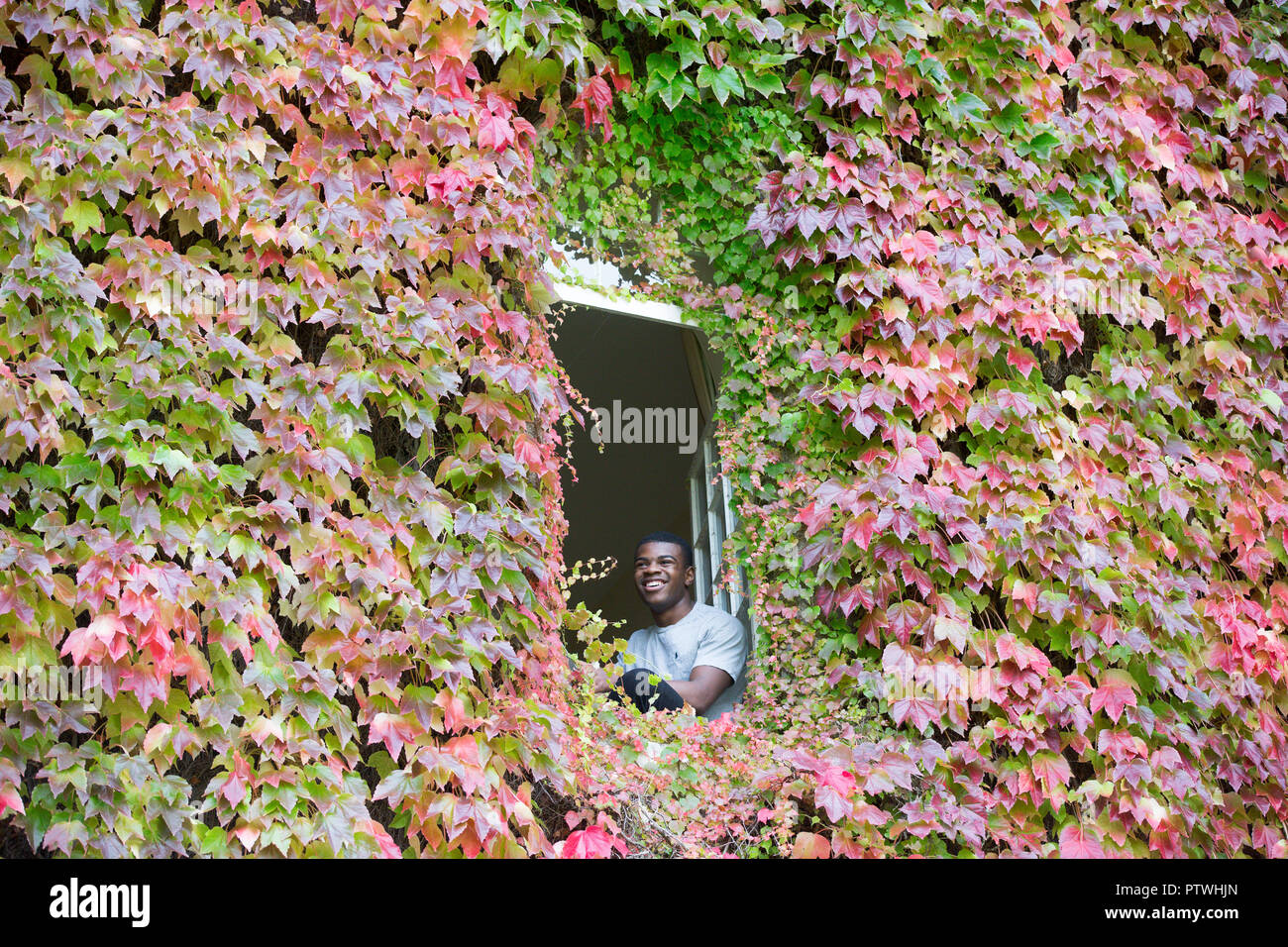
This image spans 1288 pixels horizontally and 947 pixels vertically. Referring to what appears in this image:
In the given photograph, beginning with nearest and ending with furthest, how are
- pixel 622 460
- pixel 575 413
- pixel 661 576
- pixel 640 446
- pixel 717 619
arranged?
1. pixel 575 413
2. pixel 717 619
3. pixel 661 576
4. pixel 640 446
5. pixel 622 460

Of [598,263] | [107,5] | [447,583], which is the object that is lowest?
[447,583]

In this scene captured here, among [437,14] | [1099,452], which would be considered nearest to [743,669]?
[1099,452]

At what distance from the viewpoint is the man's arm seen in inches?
134

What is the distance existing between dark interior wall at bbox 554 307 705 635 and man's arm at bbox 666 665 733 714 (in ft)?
3.66

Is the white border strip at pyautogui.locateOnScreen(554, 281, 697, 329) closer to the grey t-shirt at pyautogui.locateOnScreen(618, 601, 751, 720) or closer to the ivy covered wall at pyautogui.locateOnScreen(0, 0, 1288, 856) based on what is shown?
the ivy covered wall at pyautogui.locateOnScreen(0, 0, 1288, 856)

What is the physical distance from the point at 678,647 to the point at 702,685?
179mm

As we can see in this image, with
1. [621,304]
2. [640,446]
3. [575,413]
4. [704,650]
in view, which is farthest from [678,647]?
[640,446]

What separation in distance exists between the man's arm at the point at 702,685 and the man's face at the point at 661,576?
32 cm

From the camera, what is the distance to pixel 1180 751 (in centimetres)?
346

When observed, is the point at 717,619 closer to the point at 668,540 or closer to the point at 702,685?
the point at 702,685

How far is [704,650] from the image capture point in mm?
3494

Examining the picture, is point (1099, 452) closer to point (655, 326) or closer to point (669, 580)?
point (669, 580)

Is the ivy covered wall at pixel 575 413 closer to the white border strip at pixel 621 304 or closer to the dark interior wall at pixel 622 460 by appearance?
the white border strip at pixel 621 304

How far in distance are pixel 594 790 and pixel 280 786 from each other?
0.79 m
